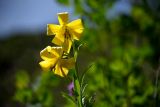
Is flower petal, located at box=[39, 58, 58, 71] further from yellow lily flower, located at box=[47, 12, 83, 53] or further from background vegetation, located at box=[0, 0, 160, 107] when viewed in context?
background vegetation, located at box=[0, 0, 160, 107]

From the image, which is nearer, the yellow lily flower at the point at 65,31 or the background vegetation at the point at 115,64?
the yellow lily flower at the point at 65,31

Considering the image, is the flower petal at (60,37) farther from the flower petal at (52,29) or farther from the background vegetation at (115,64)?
the background vegetation at (115,64)

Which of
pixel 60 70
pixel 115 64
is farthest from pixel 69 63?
pixel 115 64

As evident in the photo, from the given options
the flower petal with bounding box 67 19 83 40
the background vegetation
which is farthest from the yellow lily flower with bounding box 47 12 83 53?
the background vegetation

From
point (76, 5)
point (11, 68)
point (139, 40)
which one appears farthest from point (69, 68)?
point (11, 68)

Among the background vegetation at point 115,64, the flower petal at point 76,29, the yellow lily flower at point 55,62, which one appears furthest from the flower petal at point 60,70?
the background vegetation at point 115,64

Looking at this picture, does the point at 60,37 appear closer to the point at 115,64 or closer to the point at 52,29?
the point at 52,29
